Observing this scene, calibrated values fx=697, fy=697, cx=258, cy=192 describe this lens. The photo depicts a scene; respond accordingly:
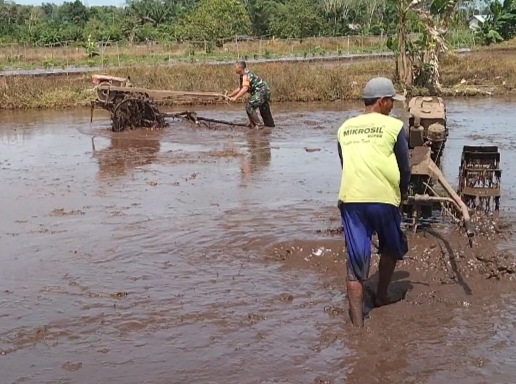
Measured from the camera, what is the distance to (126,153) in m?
13.1

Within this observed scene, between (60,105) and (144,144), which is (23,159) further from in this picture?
(60,105)

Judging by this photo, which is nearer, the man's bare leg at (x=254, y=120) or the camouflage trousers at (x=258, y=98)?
the camouflage trousers at (x=258, y=98)

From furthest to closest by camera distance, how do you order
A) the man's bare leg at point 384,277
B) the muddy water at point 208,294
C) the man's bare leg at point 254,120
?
the man's bare leg at point 254,120
the man's bare leg at point 384,277
the muddy water at point 208,294

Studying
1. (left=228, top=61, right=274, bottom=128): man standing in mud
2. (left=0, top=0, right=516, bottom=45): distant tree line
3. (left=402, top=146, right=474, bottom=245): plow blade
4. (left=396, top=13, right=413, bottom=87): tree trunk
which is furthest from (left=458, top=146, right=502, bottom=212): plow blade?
(left=0, top=0, right=516, bottom=45): distant tree line

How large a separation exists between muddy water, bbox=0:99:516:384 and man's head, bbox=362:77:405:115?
1533mm

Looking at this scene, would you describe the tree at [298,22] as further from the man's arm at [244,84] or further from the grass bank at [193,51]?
the man's arm at [244,84]

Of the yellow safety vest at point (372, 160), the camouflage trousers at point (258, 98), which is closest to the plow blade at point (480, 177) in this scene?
the yellow safety vest at point (372, 160)

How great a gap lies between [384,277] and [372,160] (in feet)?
3.35

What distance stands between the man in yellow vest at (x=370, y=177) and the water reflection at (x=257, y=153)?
5874 mm

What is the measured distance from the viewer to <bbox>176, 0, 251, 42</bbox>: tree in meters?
51.2

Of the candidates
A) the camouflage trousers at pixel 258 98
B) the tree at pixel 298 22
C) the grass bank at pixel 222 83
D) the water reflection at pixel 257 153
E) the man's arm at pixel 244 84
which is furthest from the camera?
the tree at pixel 298 22

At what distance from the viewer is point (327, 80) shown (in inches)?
850

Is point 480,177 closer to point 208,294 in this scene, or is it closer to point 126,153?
point 208,294

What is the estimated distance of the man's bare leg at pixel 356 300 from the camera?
4797 millimetres
